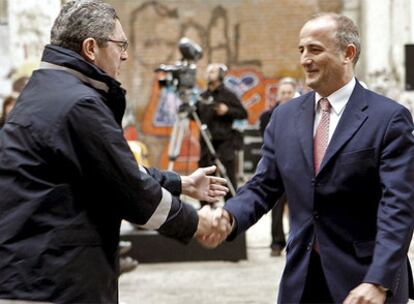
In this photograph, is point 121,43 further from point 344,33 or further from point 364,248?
point 364,248

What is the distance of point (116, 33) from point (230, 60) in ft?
51.9

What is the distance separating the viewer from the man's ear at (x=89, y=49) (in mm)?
3488

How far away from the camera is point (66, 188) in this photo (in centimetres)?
328

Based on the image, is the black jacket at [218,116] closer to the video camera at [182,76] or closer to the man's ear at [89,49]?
the video camera at [182,76]

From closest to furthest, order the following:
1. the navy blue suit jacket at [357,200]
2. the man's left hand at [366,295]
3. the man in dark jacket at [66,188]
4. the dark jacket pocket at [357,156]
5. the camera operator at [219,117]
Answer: the man in dark jacket at [66,188] → the man's left hand at [366,295] → the navy blue suit jacket at [357,200] → the dark jacket pocket at [357,156] → the camera operator at [219,117]

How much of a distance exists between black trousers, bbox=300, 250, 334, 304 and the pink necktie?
1.22 feet

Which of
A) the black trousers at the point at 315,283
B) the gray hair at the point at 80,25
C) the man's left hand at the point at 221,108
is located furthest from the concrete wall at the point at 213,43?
the gray hair at the point at 80,25

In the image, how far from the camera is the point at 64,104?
10.8ft

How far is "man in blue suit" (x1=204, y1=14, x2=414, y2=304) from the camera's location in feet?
12.1

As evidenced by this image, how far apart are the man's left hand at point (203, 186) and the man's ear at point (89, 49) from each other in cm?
97

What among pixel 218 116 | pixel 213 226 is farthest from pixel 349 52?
pixel 218 116

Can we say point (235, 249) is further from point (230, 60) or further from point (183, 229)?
point (230, 60)

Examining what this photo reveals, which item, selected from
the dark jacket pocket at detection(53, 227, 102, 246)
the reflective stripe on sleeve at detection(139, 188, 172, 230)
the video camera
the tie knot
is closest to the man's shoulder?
the tie knot

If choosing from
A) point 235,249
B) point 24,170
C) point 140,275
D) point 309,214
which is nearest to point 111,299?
point 24,170
